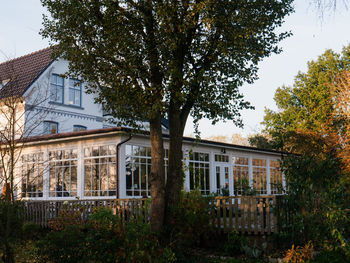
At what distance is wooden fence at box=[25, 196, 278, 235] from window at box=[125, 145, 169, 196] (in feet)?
9.25

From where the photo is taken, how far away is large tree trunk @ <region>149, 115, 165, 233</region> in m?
9.92

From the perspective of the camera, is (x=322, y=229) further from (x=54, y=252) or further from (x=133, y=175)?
(x=133, y=175)

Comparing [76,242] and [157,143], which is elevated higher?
[157,143]

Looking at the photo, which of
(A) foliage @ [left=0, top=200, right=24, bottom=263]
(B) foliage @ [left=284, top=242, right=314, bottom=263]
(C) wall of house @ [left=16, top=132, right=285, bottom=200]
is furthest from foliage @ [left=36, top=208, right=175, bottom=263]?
(C) wall of house @ [left=16, top=132, right=285, bottom=200]

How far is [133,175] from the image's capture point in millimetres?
16516

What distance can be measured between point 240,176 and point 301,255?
15.5 m

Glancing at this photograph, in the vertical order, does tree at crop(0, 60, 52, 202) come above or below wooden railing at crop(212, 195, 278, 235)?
above

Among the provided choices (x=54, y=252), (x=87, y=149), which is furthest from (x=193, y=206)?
(x=87, y=149)

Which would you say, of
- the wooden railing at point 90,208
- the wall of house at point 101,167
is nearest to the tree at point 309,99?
the wall of house at point 101,167

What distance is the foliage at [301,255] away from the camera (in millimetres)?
8188

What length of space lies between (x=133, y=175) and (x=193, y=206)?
6603 millimetres

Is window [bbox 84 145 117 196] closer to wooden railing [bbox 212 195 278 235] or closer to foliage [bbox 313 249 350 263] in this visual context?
wooden railing [bbox 212 195 278 235]

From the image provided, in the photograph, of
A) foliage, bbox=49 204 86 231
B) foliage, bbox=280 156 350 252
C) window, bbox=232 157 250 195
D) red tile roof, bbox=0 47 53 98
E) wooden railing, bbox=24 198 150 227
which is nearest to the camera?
foliage, bbox=280 156 350 252

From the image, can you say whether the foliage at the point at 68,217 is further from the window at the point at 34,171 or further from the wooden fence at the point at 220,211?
the window at the point at 34,171
